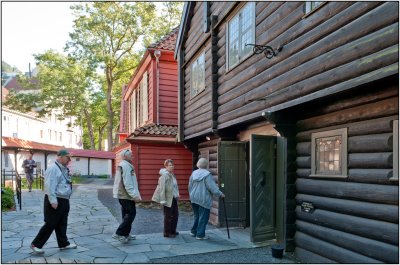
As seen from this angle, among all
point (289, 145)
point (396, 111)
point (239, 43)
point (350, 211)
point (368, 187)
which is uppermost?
point (239, 43)

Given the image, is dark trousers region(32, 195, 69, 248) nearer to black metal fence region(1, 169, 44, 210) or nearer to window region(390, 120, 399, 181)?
window region(390, 120, 399, 181)

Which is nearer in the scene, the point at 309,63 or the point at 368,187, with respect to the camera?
the point at 368,187

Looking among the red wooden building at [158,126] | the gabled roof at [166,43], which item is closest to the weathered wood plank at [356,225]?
the red wooden building at [158,126]

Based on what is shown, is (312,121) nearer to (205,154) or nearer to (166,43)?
(205,154)

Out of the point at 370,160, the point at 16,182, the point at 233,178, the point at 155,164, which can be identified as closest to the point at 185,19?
the point at 155,164

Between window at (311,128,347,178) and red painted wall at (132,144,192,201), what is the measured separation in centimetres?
894

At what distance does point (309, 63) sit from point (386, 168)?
1.88m

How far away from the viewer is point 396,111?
444 cm

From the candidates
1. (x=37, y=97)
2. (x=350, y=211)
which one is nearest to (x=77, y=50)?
(x=37, y=97)

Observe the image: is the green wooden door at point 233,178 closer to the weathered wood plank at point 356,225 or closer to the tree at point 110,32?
the weathered wood plank at point 356,225

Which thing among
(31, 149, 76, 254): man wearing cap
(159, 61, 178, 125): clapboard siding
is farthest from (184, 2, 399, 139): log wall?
(159, 61, 178, 125): clapboard siding

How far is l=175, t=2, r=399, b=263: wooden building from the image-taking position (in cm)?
452

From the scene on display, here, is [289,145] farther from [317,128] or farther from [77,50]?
[77,50]

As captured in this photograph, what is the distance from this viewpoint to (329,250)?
18.2ft
